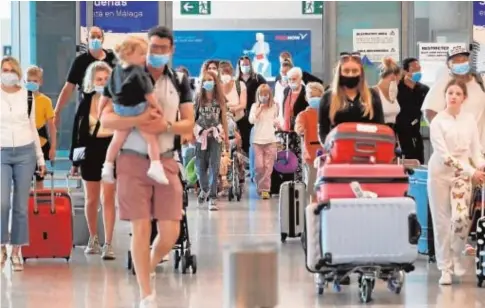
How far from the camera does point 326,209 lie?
22.0 feet

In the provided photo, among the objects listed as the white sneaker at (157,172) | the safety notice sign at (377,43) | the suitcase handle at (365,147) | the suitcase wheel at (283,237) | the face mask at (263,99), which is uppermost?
the safety notice sign at (377,43)

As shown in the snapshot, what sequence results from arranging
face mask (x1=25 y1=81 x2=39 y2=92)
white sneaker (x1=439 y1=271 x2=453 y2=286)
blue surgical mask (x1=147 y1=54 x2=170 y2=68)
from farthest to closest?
face mask (x1=25 y1=81 x2=39 y2=92) < white sneaker (x1=439 y1=271 x2=453 y2=286) < blue surgical mask (x1=147 y1=54 x2=170 y2=68)

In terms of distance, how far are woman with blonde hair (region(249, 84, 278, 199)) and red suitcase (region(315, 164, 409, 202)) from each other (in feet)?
23.6

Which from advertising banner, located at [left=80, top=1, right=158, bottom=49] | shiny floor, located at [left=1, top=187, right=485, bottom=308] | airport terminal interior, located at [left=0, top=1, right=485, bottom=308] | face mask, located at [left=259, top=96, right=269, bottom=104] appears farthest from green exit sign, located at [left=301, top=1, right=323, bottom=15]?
shiny floor, located at [left=1, top=187, right=485, bottom=308]

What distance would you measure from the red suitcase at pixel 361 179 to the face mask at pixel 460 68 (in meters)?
1.36

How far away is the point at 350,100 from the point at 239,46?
57.2 feet

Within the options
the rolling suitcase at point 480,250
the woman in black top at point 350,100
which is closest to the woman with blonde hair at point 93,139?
the woman in black top at point 350,100

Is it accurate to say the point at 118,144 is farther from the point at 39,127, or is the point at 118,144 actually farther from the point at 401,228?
the point at 39,127

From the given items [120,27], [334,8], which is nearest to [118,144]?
[120,27]

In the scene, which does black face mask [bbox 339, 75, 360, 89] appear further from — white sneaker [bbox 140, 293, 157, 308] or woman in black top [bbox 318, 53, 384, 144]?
white sneaker [bbox 140, 293, 157, 308]

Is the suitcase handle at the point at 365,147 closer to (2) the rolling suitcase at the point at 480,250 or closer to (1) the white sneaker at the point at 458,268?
(2) the rolling suitcase at the point at 480,250

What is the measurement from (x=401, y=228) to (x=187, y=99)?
5.11ft

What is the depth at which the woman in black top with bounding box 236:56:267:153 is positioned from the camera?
1533cm

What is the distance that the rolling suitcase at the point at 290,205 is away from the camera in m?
9.77
